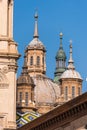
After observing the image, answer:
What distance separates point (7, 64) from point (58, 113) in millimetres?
25088

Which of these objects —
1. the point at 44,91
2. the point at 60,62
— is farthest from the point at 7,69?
the point at 60,62

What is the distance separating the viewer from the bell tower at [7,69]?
6925 centimetres

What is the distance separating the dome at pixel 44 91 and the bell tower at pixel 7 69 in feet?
157

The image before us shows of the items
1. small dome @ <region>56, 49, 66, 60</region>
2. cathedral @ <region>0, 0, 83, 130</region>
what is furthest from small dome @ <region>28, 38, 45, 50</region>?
small dome @ <region>56, 49, 66, 60</region>

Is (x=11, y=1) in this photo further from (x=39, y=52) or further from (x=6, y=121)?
(x=39, y=52)

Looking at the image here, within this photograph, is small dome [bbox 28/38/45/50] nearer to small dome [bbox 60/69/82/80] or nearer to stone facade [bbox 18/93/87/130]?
small dome [bbox 60/69/82/80]

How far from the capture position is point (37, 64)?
412 feet

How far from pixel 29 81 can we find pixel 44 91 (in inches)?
414

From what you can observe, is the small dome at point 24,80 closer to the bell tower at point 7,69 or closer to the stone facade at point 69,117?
the bell tower at point 7,69

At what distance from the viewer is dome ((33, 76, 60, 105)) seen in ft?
395

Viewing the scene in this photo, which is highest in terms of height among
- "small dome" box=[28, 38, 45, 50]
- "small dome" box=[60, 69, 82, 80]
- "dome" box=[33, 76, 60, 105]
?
"small dome" box=[28, 38, 45, 50]

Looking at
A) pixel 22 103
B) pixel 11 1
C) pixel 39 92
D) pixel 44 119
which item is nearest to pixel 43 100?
pixel 39 92

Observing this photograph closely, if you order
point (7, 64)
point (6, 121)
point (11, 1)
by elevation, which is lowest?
point (6, 121)

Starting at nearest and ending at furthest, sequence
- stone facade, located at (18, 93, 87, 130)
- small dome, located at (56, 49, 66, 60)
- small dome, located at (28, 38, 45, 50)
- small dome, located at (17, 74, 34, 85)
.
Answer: stone facade, located at (18, 93, 87, 130)
small dome, located at (17, 74, 34, 85)
small dome, located at (28, 38, 45, 50)
small dome, located at (56, 49, 66, 60)
